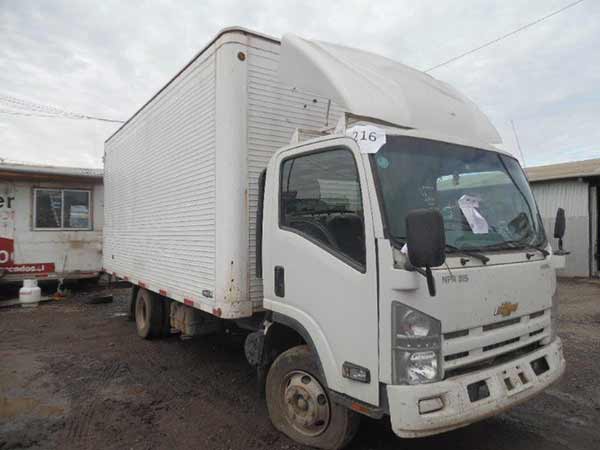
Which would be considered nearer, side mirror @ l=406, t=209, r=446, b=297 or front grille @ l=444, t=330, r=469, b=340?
side mirror @ l=406, t=209, r=446, b=297

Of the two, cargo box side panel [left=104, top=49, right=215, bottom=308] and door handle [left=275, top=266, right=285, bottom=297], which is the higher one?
cargo box side panel [left=104, top=49, right=215, bottom=308]

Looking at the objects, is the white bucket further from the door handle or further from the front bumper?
the front bumper

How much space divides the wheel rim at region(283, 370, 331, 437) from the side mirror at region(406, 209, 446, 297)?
4.82 feet

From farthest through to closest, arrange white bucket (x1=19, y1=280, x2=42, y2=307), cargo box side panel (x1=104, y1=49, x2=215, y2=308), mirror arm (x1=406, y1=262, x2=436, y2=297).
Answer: white bucket (x1=19, y1=280, x2=42, y2=307) < cargo box side panel (x1=104, y1=49, x2=215, y2=308) < mirror arm (x1=406, y1=262, x2=436, y2=297)

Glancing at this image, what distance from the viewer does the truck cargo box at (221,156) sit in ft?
12.7

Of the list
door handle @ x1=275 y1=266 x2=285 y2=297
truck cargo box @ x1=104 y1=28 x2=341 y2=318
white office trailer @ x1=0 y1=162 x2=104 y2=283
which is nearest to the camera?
door handle @ x1=275 y1=266 x2=285 y2=297

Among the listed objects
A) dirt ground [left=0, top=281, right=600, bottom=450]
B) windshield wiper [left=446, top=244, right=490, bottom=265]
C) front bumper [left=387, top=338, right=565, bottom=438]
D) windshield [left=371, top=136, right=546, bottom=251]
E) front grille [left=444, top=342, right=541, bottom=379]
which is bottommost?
dirt ground [left=0, top=281, right=600, bottom=450]

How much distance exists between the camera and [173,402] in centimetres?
449

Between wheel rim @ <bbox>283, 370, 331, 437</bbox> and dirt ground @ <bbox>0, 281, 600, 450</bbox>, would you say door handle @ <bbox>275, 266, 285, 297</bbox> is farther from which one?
dirt ground @ <bbox>0, 281, 600, 450</bbox>

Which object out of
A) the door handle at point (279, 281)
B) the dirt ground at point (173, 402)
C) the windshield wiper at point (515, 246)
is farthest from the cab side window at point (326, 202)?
the dirt ground at point (173, 402)

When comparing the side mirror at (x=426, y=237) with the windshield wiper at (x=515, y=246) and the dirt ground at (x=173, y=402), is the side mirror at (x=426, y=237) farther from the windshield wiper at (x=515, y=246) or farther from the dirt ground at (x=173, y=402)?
the dirt ground at (x=173, y=402)

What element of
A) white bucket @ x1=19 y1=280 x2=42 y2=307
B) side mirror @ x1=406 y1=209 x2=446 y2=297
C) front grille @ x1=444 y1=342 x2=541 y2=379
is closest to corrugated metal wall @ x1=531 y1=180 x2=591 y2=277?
front grille @ x1=444 y1=342 x2=541 y2=379

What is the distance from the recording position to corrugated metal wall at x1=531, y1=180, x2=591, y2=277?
13.8 meters

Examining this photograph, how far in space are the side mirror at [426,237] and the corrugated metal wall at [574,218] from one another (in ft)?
43.4
